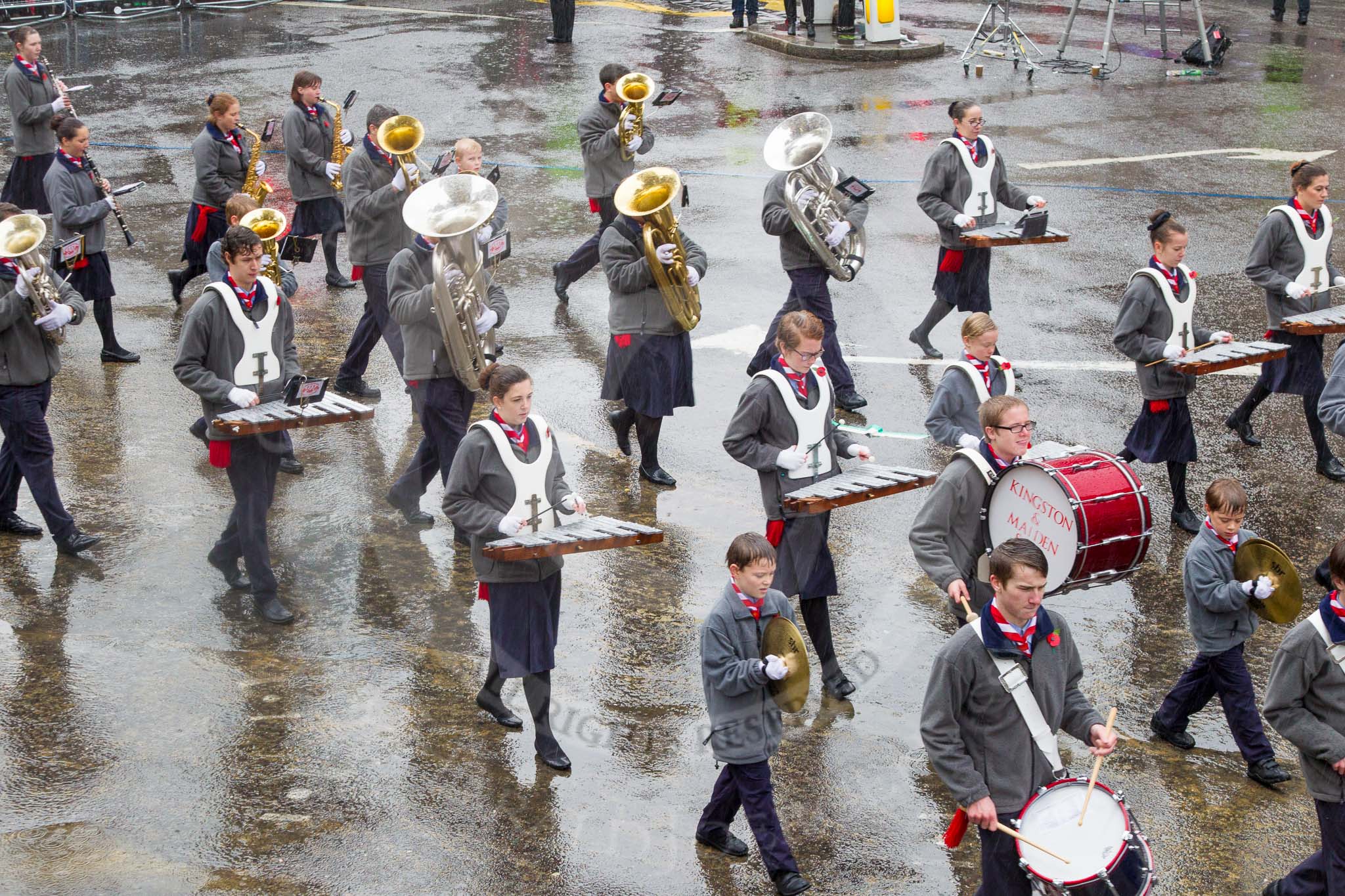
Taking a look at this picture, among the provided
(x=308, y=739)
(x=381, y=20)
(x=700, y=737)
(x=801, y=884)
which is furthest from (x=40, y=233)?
(x=381, y=20)

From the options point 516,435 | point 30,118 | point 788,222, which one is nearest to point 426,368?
point 516,435

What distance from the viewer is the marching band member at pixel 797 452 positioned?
7496mm

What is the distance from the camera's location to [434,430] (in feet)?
29.9

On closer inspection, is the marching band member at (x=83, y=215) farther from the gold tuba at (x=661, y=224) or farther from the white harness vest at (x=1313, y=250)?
the white harness vest at (x=1313, y=250)

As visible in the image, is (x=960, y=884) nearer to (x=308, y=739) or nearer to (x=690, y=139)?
(x=308, y=739)

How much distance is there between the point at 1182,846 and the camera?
21.6 feet

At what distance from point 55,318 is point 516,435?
10.1ft

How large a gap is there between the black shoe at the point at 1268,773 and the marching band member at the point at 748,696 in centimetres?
231

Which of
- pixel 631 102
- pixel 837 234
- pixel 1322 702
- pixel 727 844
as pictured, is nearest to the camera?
pixel 1322 702

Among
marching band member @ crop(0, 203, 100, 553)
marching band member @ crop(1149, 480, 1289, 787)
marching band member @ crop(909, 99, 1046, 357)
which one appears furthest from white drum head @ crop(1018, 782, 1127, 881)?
marching band member @ crop(909, 99, 1046, 357)

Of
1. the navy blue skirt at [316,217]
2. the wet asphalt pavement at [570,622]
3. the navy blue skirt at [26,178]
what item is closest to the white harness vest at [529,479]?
the wet asphalt pavement at [570,622]

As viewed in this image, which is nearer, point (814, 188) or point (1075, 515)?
point (1075, 515)

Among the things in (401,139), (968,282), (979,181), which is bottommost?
(968,282)

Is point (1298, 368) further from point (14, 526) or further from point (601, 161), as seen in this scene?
point (14, 526)
